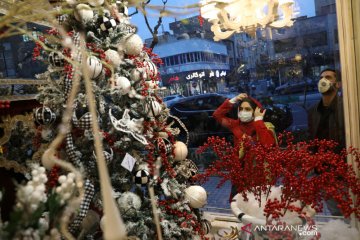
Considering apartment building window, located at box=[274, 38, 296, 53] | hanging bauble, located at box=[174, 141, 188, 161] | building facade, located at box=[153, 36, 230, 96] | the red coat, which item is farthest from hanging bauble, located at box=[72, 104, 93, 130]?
apartment building window, located at box=[274, 38, 296, 53]

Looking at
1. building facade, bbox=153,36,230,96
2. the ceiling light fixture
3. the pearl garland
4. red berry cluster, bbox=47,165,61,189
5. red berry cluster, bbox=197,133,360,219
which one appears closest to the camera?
the pearl garland

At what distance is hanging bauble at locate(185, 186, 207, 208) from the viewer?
1622mm

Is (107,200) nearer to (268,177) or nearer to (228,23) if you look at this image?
→ (268,177)

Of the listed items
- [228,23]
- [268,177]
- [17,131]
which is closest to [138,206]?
[268,177]

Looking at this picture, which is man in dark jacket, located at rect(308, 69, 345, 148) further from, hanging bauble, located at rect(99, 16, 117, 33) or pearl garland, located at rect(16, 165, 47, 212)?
pearl garland, located at rect(16, 165, 47, 212)

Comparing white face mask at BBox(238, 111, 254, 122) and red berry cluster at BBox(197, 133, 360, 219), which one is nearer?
red berry cluster at BBox(197, 133, 360, 219)

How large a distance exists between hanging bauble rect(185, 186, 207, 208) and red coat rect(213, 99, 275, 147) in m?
0.40

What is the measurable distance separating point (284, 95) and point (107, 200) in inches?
79.6

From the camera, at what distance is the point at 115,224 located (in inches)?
10.8

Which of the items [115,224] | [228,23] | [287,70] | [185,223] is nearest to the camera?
[115,224]

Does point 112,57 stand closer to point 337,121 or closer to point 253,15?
point 253,15

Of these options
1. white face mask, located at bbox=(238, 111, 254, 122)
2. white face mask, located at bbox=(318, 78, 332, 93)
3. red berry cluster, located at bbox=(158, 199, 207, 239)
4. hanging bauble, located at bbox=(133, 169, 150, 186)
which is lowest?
red berry cluster, located at bbox=(158, 199, 207, 239)

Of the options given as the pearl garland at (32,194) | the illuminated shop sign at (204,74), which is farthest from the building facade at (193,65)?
the pearl garland at (32,194)

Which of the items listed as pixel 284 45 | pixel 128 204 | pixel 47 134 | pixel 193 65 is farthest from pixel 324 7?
pixel 47 134
